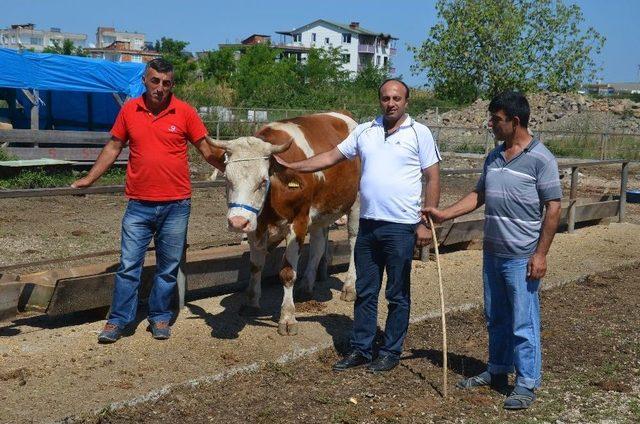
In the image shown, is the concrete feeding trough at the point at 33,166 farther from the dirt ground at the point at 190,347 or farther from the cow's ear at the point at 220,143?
the cow's ear at the point at 220,143

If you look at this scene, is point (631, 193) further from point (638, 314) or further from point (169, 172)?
point (169, 172)

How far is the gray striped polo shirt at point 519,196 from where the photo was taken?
16.8 feet

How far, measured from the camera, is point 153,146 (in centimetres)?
592

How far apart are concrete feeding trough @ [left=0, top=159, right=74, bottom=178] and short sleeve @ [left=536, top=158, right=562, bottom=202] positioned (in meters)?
12.9

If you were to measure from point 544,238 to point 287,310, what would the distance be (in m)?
2.39

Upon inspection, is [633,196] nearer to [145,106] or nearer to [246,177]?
[246,177]

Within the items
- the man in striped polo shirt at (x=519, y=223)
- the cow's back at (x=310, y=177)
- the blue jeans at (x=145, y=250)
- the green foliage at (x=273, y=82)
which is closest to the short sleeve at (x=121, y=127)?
the blue jeans at (x=145, y=250)

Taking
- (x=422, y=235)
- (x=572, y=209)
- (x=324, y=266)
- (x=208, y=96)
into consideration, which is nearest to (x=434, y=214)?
(x=422, y=235)

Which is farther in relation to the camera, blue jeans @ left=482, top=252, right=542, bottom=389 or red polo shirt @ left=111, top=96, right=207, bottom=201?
red polo shirt @ left=111, top=96, right=207, bottom=201

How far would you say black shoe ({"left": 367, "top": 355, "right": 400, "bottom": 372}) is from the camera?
5.86m

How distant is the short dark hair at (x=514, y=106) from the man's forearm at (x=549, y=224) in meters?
0.55

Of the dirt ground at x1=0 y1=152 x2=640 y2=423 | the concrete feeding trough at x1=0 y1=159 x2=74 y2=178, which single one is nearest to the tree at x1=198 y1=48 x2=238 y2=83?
the concrete feeding trough at x1=0 y1=159 x2=74 y2=178

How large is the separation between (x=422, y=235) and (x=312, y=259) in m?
2.58

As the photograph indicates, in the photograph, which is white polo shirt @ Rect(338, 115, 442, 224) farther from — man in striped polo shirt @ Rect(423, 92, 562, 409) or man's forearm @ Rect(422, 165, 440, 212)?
man in striped polo shirt @ Rect(423, 92, 562, 409)
